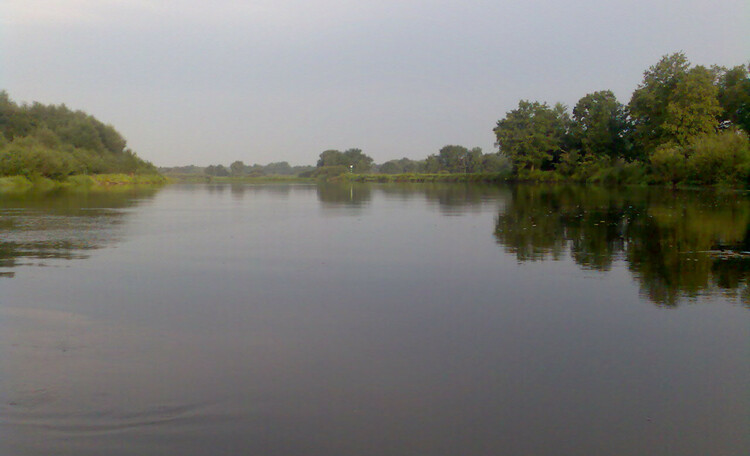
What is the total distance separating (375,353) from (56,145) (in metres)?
71.0

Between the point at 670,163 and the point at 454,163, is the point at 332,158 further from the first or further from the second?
the point at 670,163

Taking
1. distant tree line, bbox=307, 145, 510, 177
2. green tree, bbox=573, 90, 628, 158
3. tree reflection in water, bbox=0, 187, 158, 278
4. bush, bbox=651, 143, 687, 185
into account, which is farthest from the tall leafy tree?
distant tree line, bbox=307, 145, 510, 177

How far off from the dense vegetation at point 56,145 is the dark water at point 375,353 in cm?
4571

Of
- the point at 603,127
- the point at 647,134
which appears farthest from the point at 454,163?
the point at 647,134

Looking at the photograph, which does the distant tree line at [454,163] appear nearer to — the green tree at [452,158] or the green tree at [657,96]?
the green tree at [452,158]

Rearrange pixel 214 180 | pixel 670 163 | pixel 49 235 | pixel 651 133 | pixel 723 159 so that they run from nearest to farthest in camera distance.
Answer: pixel 49 235 < pixel 723 159 < pixel 670 163 < pixel 651 133 < pixel 214 180

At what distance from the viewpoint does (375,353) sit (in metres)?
5.20

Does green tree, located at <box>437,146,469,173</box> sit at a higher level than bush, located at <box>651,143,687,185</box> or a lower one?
higher

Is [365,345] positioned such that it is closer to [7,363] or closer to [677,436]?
[677,436]

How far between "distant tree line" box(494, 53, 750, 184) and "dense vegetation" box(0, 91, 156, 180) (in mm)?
55550

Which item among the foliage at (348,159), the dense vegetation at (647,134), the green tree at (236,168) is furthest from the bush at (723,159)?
the green tree at (236,168)

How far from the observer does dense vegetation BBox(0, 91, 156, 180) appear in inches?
1945

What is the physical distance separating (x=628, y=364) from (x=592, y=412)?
1190mm

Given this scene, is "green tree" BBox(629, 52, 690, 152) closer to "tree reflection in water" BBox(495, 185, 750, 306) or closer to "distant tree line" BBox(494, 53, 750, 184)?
"distant tree line" BBox(494, 53, 750, 184)
